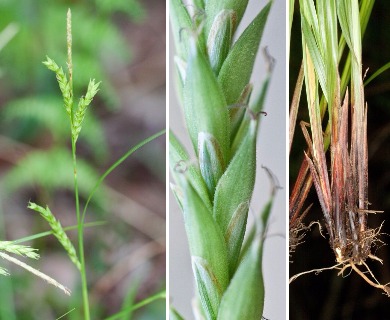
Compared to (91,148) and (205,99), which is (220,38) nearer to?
(205,99)

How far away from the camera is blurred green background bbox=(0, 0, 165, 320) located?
2.67 feet

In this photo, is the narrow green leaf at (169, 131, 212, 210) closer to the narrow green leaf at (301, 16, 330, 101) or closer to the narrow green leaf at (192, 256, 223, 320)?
the narrow green leaf at (192, 256, 223, 320)

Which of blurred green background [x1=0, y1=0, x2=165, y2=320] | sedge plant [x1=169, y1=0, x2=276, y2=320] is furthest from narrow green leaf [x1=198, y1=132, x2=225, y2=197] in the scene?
blurred green background [x1=0, y1=0, x2=165, y2=320]

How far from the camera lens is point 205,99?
713 millimetres

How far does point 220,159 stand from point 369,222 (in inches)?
9.6

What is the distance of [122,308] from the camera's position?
0.85 m

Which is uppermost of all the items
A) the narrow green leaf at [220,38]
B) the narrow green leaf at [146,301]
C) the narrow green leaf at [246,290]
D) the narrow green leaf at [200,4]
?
the narrow green leaf at [200,4]

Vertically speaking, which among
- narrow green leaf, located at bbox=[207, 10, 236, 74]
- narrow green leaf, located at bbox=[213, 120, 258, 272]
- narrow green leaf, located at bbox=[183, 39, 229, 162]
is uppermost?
narrow green leaf, located at bbox=[207, 10, 236, 74]

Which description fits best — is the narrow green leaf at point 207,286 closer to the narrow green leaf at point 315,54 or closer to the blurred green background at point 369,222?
the blurred green background at point 369,222

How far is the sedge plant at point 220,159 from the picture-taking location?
709 millimetres

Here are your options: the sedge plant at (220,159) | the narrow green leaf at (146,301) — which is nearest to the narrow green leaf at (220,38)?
the sedge plant at (220,159)

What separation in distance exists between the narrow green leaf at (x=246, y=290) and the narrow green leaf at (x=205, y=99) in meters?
0.13

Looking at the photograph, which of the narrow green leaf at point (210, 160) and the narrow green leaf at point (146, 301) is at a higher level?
the narrow green leaf at point (210, 160)

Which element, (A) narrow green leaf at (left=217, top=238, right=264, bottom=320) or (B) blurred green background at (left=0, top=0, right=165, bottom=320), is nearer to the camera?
(A) narrow green leaf at (left=217, top=238, right=264, bottom=320)
